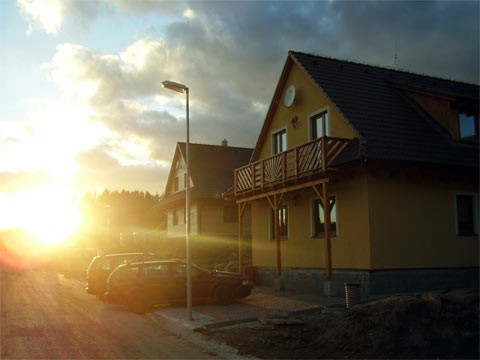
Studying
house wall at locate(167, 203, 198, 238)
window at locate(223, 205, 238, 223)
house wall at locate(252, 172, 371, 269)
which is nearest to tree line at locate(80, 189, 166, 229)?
house wall at locate(167, 203, 198, 238)

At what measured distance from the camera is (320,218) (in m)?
19.6

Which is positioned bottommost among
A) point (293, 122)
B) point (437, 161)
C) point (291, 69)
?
point (437, 161)

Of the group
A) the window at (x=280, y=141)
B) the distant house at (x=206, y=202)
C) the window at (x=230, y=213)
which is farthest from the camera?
the window at (x=230, y=213)

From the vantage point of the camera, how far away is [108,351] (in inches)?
378

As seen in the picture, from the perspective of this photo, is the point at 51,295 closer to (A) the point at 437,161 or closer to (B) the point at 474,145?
(A) the point at 437,161

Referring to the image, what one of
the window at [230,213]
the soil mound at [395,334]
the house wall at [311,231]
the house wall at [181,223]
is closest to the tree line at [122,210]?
the house wall at [181,223]

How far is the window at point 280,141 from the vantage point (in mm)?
22469

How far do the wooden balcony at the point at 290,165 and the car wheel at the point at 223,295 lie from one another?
4.48 m

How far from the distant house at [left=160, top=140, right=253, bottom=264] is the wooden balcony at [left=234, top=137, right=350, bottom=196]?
31.3ft

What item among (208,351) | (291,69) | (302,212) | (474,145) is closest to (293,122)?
(291,69)

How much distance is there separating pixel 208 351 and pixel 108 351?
5.98 ft

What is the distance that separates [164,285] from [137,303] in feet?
3.16

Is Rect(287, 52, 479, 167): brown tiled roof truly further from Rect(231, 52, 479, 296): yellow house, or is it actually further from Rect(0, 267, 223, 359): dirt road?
Rect(0, 267, 223, 359): dirt road

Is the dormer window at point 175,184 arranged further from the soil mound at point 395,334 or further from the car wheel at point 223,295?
the soil mound at point 395,334
